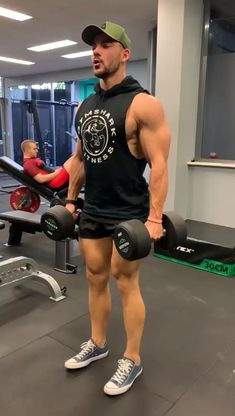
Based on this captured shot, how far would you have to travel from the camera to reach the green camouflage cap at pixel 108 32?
1.28 metres

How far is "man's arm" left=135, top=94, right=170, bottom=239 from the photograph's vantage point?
50.6 inches

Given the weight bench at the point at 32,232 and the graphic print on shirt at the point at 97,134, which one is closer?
the graphic print on shirt at the point at 97,134

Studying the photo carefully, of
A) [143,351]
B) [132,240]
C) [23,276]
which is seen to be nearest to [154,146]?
[132,240]

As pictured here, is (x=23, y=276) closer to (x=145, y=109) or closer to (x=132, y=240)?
(x=132, y=240)

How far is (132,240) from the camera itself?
1.21 meters

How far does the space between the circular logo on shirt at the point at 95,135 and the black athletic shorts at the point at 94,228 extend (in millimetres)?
278

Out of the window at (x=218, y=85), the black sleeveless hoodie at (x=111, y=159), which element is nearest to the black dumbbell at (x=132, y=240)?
the black sleeveless hoodie at (x=111, y=159)

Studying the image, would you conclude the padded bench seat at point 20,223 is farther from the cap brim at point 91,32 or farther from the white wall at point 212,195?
the white wall at point 212,195

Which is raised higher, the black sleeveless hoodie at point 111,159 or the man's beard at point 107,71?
the man's beard at point 107,71

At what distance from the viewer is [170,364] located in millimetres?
1672

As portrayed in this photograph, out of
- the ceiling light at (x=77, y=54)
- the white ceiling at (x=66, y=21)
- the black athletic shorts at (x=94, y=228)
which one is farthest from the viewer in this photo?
the ceiling light at (x=77, y=54)

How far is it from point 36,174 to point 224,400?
8.75ft

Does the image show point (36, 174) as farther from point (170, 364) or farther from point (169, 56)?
point (170, 364)

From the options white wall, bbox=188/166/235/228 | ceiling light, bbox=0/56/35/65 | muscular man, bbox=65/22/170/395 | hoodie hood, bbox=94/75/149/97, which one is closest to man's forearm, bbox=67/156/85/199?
muscular man, bbox=65/22/170/395
